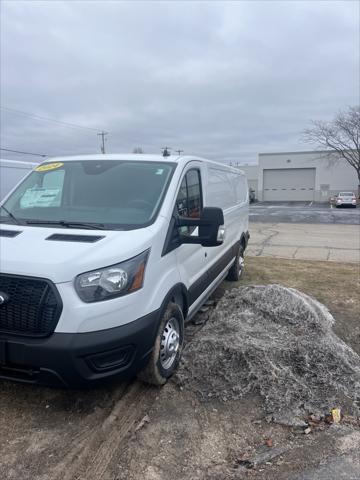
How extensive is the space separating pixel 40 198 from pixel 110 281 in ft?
5.72

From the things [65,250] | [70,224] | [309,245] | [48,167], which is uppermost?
[48,167]

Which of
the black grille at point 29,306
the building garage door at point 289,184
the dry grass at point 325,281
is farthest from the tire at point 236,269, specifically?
the building garage door at point 289,184

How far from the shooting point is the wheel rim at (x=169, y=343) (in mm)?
3540

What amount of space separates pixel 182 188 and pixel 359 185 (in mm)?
51159

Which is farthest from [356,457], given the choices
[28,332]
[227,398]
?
[28,332]

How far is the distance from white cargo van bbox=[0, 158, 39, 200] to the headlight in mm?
7478

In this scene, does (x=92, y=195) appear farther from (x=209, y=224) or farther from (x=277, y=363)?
(x=277, y=363)

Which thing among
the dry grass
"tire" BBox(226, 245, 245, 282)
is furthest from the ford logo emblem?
Result: "tire" BBox(226, 245, 245, 282)

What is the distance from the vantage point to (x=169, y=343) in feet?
11.9

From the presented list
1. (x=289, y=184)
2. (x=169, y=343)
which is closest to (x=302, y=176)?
(x=289, y=184)

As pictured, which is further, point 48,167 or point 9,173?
point 9,173

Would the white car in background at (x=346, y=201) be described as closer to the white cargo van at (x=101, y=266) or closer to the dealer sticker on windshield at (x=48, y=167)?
the white cargo van at (x=101, y=266)

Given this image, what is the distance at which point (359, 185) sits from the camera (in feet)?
163

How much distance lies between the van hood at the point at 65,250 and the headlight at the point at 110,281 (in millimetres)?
45
